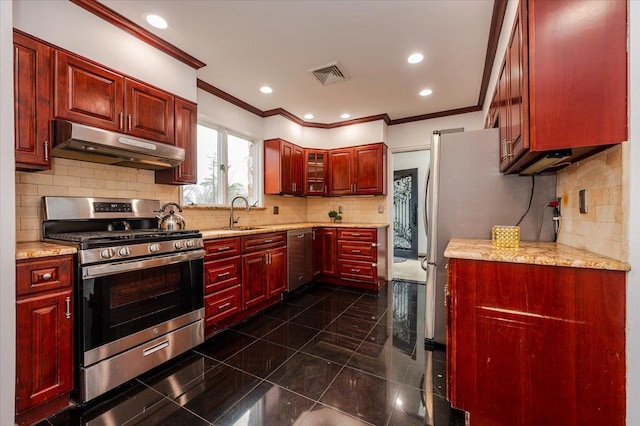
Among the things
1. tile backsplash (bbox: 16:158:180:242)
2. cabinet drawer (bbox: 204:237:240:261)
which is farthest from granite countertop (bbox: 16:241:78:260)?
cabinet drawer (bbox: 204:237:240:261)

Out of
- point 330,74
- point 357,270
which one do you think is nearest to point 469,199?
point 330,74

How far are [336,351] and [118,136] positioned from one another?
2.34m

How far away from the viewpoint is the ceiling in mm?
1990

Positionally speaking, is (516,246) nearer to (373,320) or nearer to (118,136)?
(373,320)

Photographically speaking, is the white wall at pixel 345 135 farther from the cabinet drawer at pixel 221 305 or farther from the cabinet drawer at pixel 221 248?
the cabinet drawer at pixel 221 305

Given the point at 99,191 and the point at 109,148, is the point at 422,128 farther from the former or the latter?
→ the point at 99,191

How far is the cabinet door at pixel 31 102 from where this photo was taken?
5.27 feet

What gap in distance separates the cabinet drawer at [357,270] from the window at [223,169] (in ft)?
5.38

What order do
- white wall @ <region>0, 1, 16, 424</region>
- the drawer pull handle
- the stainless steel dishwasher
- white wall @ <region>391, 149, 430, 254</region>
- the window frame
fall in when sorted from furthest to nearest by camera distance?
white wall @ <region>391, 149, 430, 254</region>, the stainless steel dishwasher, the window frame, the drawer pull handle, white wall @ <region>0, 1, 16, 424</region>

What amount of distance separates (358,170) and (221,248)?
2.61m

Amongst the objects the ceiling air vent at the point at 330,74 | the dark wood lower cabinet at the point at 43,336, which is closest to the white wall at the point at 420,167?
the ceiling air vent at the point at 330,74

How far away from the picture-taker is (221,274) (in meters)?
2.55

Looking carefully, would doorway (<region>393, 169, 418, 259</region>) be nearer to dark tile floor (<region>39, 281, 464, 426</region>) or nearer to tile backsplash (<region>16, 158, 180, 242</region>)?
dark tile floor (<region>39, 281, 464, 426</region>)

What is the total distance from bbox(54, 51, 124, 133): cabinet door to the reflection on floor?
423cm
